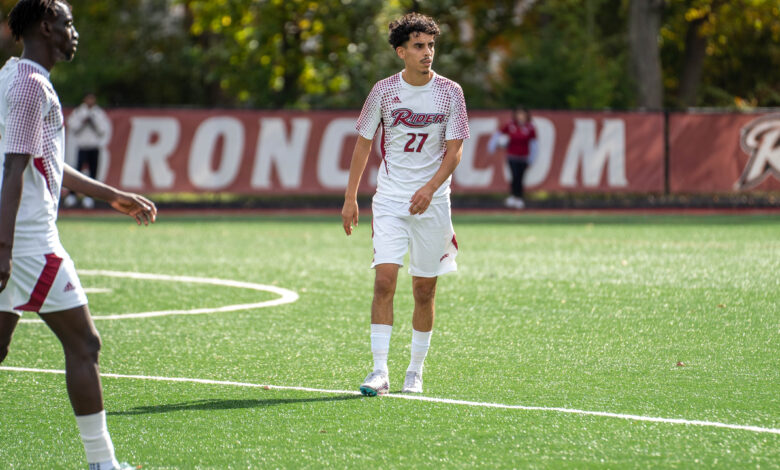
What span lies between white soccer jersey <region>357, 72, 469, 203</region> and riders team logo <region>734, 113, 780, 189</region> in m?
20.9

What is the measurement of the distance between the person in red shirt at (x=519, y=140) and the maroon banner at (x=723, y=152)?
11.7 feet

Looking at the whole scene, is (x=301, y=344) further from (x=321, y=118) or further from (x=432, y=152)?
(x=321, y=118)

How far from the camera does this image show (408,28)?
23.5ft

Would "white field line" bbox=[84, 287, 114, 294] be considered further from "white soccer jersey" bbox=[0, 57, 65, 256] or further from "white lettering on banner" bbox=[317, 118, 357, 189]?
Answer: "white lettering on banner" bbox=[317, 118, 357, 189]

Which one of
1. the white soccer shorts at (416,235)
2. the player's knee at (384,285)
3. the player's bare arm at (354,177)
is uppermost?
the player's bare arm at (354,177)

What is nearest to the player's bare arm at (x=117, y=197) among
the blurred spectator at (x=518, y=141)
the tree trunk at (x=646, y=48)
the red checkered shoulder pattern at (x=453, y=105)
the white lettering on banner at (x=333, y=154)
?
the red checkered shoulder pattern at (x=453, y=105)

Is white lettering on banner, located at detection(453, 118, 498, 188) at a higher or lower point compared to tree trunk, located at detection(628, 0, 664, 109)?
lower

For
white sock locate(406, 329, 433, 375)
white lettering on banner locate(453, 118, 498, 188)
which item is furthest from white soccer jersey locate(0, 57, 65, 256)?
white lettering on banner locate(453, 118, 498, 188)

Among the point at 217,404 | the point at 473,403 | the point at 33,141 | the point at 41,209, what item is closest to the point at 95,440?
the point at 41,209

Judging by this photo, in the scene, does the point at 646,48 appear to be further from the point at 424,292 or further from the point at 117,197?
the point at 117,197

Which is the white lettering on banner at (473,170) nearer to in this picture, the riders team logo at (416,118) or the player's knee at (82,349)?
the riders team logo at (416,118)

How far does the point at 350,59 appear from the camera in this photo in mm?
33875

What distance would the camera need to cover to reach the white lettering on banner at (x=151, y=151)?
26.1 meters

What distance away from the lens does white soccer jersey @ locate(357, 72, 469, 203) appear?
284 inches
